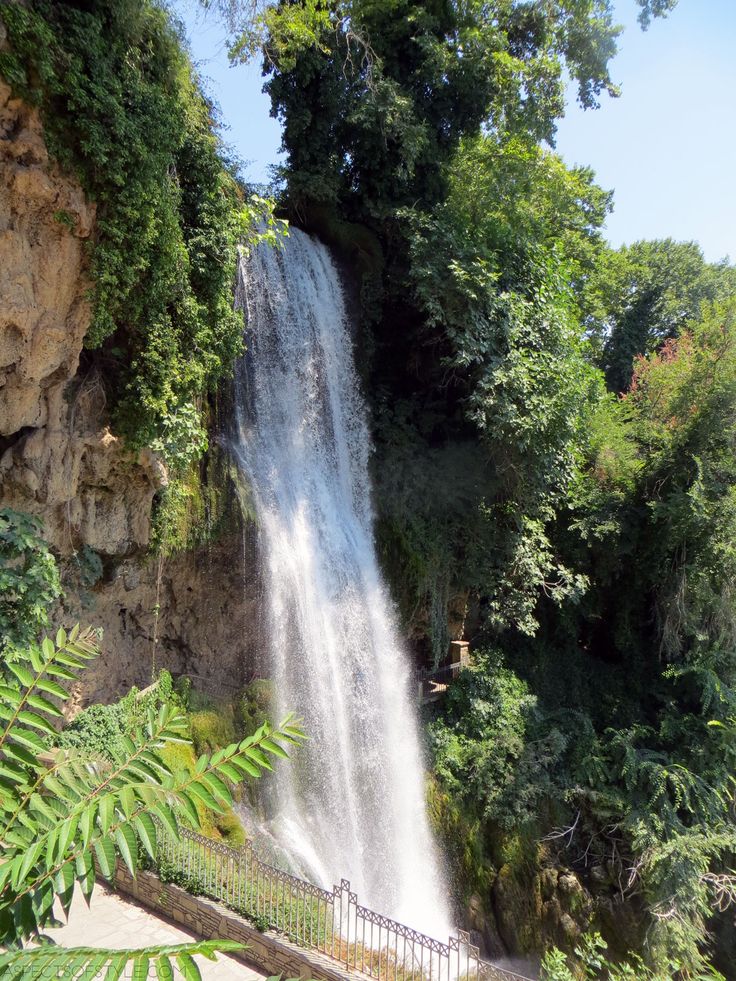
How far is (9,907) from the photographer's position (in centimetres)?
202

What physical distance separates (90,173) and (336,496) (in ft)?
21.3

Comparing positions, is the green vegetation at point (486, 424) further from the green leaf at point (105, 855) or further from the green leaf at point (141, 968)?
the green leaf at point (141, 968)

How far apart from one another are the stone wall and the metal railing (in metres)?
0.12

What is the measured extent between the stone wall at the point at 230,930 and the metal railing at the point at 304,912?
122 millimetres

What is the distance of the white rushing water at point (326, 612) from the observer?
9.93 meters

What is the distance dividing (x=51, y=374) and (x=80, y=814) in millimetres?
7078

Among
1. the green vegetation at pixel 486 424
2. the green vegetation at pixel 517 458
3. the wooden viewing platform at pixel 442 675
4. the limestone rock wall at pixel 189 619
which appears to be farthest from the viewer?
the wooden viewing platform at pixel 442 675

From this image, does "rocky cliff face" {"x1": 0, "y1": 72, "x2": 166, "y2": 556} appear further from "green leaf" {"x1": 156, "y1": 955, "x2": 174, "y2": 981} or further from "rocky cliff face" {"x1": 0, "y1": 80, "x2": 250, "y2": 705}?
"green leaf" {"x1": 156, "y1": 955, "x2": 174, "y2": 981}

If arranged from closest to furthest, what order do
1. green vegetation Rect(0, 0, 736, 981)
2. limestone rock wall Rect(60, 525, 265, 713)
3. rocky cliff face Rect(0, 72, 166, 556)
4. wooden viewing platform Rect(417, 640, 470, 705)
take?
rocky cliff face Rect(0, 72, 166, 556) → green vegetation Rect(0, 0, 736, 981) → limestone rock wall Rect(60, 525, 265, 713) → wooden viewing platform Rect(417, 640, 470, 705)

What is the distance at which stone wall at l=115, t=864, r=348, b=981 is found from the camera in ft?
21.8

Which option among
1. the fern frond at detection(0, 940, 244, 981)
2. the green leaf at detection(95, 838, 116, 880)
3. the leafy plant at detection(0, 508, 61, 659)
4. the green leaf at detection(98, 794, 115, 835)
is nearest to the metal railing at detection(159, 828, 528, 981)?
the leafy plant at detection(0, 508, 61, 659)

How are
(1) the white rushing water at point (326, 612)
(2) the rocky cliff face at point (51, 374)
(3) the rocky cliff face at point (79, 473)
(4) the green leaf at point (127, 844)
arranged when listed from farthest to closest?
(1) the white rushing water at point (326, 612)
(3) the rocky cliff face at point (79, 473)
(2) the rocky cliff face at point (51, 374)
(4) the green leaf at point (127, 844)

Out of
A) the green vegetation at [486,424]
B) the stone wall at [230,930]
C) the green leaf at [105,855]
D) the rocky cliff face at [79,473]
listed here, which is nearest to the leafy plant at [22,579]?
→ the green vegetation at [486,424]

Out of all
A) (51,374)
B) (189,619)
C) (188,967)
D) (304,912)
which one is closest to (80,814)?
(188,967)
